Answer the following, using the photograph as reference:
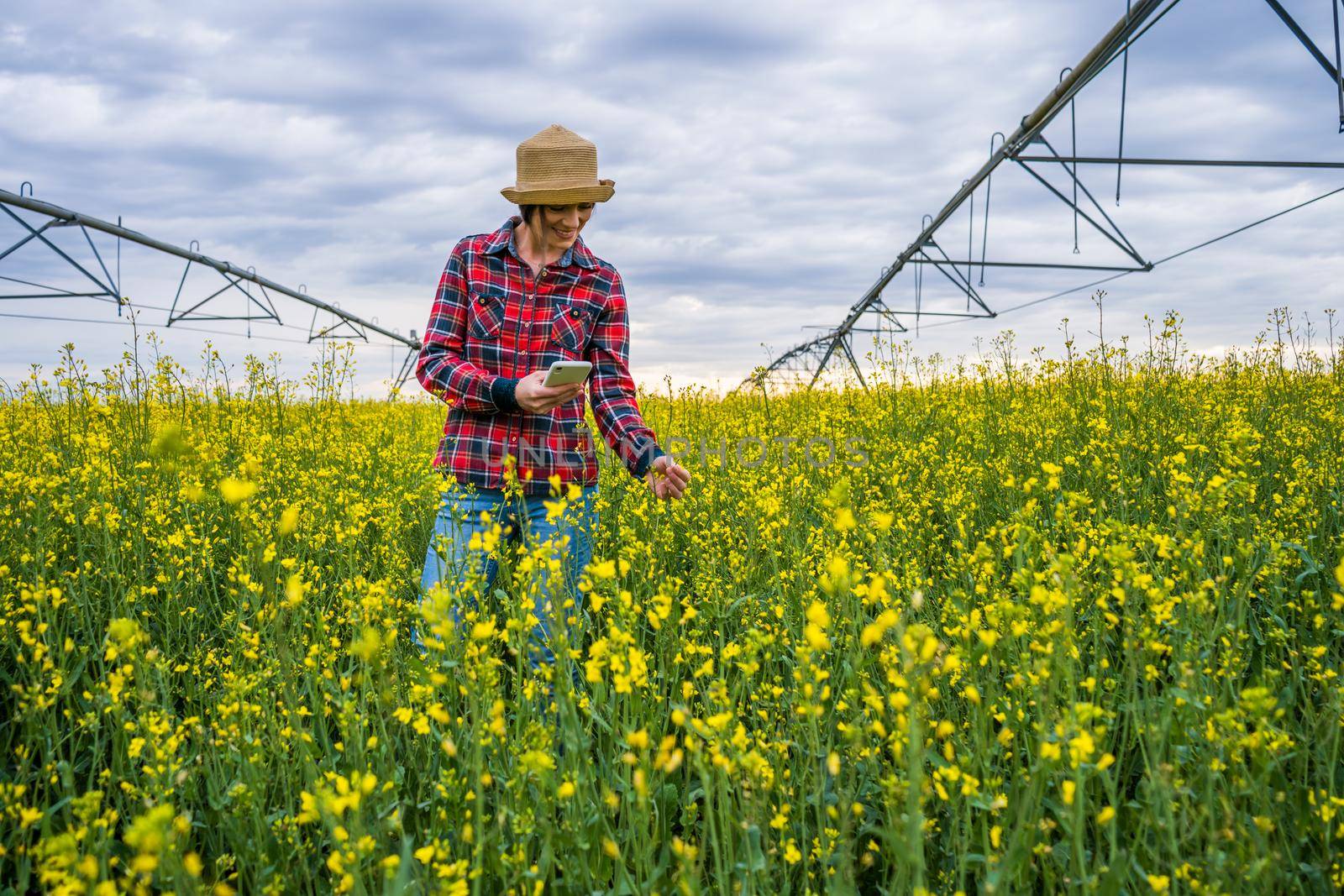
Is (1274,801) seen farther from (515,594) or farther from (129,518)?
(129,518)

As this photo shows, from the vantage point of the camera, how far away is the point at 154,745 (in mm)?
1507

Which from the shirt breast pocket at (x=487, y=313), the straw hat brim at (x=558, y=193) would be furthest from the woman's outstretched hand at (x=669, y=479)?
the straw hat brim at (x=558, y=193)

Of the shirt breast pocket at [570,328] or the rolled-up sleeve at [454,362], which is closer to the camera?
the rolled-up sleeve at [454,362]

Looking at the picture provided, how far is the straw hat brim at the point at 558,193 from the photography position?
8.64 ft

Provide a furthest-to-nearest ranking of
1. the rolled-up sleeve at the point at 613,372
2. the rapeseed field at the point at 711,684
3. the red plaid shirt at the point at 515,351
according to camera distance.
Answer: the rolled-up sleeve at the point at 613,372 < the red plaid shirt at the point at 515,351 < the rapeseed field at the point at 711,684

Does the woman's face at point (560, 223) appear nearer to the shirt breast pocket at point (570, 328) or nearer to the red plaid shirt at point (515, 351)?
the red plaid shirt at point (515, 351)

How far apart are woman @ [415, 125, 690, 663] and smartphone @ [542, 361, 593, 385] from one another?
28 centimetres

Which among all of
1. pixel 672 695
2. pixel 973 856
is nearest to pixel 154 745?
pixel 672 695

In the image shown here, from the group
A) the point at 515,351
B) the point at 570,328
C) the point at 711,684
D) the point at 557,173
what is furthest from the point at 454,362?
the point at 711,684

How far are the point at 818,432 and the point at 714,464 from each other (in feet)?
4.79

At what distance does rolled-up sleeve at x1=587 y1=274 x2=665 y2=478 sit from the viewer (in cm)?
288

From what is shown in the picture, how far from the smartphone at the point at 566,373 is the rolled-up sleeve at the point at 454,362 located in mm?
240

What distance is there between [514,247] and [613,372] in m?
0.57

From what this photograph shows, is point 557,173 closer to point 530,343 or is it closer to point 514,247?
point 514,247
